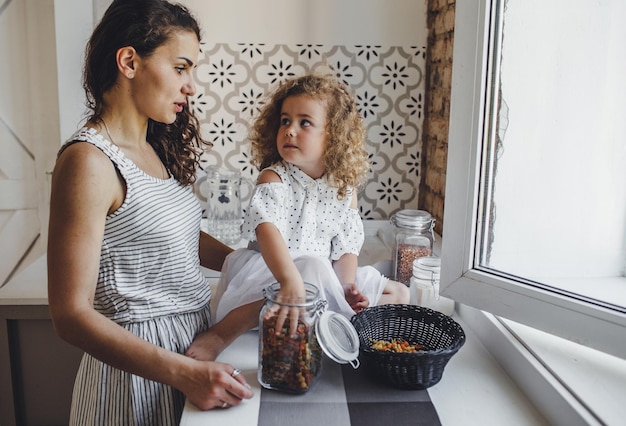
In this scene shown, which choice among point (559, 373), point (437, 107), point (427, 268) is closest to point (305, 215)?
point (427, 268)

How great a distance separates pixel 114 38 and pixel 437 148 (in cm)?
124

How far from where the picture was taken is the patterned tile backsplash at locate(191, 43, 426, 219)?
2.06 meters

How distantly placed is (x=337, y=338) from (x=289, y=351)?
92mm

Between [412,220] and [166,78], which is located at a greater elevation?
[166,78]

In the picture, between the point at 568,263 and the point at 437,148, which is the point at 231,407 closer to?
the point at 568,263

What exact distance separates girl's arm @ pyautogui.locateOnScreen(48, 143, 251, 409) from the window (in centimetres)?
57

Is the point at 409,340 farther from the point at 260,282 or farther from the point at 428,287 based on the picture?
the point at 260,282

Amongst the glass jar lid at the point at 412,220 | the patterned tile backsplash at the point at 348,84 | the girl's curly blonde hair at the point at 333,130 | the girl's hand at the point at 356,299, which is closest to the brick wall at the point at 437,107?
the patterned tile backsplash at the point at 348,84

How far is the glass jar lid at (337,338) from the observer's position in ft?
3.14

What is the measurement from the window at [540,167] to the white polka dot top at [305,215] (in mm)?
326

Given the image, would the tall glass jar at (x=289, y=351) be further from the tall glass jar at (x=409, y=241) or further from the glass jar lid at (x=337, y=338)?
the tall glass jar at (x=409, y=241)

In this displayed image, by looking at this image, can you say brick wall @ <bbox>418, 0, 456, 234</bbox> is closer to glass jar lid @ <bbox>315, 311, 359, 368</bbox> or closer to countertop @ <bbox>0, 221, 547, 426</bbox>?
countertop @ <bbox>0, 221, 547, 426</bbox>

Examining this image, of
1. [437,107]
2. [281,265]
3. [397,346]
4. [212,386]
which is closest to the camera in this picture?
[212,386]

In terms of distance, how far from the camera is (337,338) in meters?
1.00
